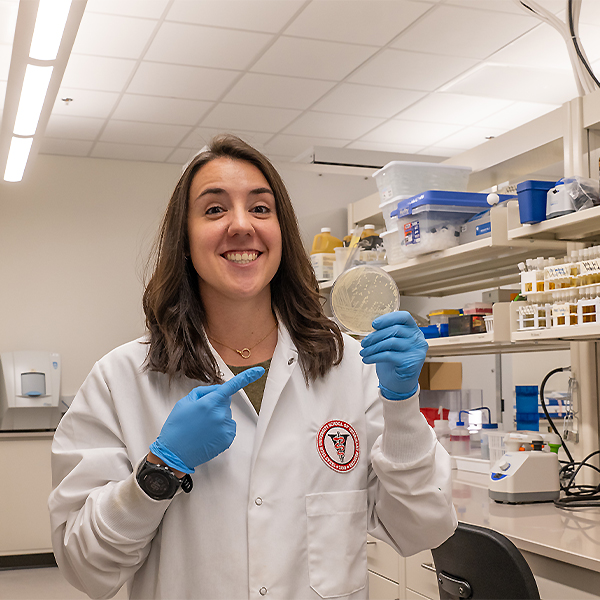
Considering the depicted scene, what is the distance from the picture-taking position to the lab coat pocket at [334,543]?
120cm

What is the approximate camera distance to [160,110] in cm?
447

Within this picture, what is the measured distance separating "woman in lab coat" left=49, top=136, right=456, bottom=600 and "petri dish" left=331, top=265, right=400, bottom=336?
0.27ft

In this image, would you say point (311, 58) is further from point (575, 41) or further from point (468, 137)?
point (468, 137)

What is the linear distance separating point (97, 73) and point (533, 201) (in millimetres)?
2699

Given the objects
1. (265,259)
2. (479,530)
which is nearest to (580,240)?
(479,530)

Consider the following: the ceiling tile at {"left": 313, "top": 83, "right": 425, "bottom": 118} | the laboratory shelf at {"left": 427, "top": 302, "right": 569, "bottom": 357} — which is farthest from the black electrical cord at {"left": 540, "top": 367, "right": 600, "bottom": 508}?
the ceiling tile at {"left": 313, "top": 83, "right": 425, "bottom": 118}

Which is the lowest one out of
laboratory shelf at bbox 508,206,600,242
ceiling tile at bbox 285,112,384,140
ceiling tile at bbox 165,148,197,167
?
laboratory shelf at bbox 508,206,600,242

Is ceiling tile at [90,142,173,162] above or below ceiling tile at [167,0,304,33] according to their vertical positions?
below

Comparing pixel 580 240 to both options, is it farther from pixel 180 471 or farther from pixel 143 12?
pixel 143 12

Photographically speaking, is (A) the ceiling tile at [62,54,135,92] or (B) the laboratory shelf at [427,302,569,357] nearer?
(B) the laboratory shelf at [427,302,569,357]

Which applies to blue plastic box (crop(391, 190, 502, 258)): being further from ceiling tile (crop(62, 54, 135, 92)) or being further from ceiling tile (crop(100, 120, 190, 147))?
ceiling tile (crop(100, 120, 190, 147))

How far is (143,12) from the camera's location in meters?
3.28

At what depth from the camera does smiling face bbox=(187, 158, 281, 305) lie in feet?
4.07

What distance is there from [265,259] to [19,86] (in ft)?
6.88
